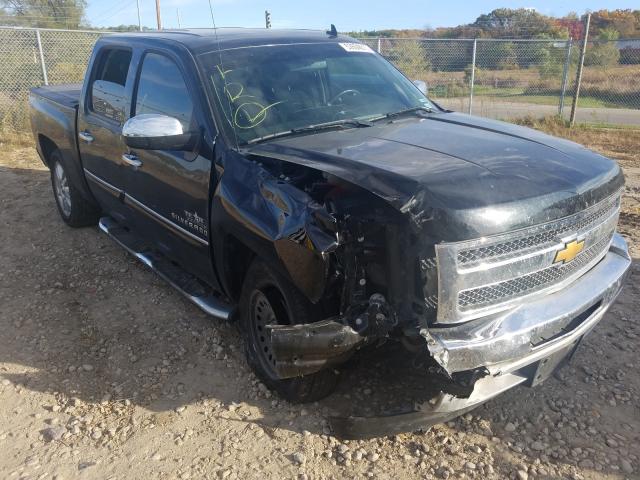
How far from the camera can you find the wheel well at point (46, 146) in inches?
246

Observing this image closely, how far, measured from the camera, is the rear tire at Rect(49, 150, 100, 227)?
594 centimetres

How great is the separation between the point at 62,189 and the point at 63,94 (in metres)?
1.01

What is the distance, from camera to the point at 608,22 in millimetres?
34938

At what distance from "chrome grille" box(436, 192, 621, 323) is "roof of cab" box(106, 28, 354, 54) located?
7.44ft

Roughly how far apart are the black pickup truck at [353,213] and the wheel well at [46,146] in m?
2.23

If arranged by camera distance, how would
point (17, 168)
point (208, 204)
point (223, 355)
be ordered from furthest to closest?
point (17, 168) < point (223, 355) < point (208, 204)

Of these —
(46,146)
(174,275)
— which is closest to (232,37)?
(174,275)

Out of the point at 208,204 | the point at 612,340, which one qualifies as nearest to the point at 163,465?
the point at 208,204

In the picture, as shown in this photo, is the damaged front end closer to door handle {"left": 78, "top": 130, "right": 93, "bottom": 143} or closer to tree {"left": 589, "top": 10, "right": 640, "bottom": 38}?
door handle {"left": 78, "top": 130, "right": 93, "bottom": 143}

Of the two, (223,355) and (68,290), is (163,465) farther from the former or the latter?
(68,290)

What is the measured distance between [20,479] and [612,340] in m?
3.58

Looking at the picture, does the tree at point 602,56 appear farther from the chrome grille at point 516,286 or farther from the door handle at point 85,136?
the chrome grille at point 516,286

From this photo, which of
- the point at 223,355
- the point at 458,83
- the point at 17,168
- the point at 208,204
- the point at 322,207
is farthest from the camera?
the point at 458,83

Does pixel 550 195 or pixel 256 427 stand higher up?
pixel 550 195
